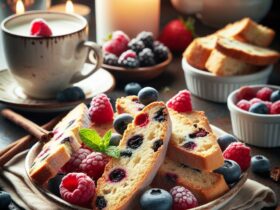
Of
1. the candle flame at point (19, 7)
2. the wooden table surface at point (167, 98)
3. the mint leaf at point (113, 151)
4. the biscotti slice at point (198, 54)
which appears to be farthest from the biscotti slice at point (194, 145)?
the candle flame at point (19, 7)

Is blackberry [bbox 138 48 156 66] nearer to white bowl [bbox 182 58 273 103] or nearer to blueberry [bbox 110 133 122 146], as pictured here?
white bowl [bbox 182 58 273 103]

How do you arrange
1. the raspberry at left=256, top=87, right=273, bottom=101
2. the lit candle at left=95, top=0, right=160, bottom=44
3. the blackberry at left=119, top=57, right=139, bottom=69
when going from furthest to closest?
1. the lit candle at left=95, top=0, right=160, bottom=44
2. the blackberry at left=119, top=57, right=139, bottom=69
3. the raspberry at left=256, top=87, right=273, bottom=101

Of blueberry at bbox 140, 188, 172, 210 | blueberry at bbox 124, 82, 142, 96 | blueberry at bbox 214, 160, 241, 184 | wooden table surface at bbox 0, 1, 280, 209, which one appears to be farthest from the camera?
blueberry at bbox 124, 82, 142, 96

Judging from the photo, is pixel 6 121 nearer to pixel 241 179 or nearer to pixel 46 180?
pixel 46 180

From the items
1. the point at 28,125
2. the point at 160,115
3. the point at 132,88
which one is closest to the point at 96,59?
the point at 132,88

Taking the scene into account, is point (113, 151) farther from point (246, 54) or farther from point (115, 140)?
point (246, 54)

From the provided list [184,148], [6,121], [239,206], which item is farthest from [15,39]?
[239,206]

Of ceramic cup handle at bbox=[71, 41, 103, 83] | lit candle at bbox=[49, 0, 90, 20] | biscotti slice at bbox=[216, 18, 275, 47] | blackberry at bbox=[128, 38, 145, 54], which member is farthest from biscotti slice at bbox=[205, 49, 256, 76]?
lit candle at bbox=[49, 0, 90, 20]

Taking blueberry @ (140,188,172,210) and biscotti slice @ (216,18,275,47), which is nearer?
blueberry @ (140,188,172,210)
